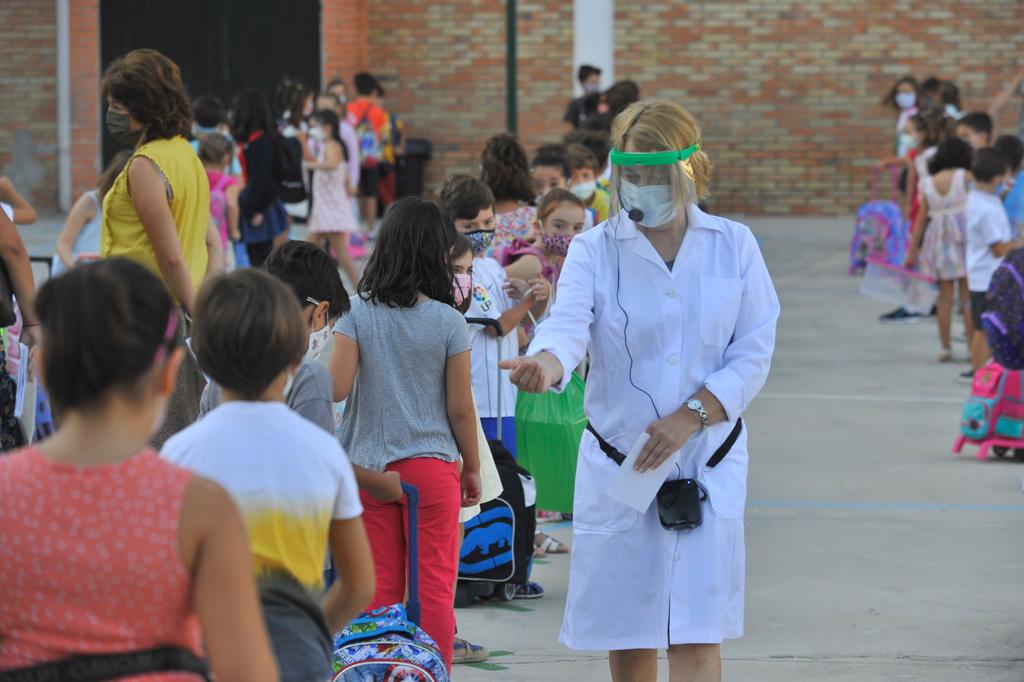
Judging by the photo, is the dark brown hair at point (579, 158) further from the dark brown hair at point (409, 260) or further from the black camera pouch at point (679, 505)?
the black camera pouch at point (679, 505)

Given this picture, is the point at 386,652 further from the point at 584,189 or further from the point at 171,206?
the point at 584,189

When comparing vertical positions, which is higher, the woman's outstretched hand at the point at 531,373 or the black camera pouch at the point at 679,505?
the woman's outstretched hand at the point at 531,373

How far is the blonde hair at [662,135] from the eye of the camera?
4133mm

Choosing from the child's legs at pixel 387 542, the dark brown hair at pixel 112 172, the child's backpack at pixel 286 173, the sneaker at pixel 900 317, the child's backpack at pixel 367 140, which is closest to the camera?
the child's legs at pixel 387 542

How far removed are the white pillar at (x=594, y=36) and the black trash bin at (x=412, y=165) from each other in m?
2.26

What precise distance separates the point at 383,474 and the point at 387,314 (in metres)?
0.56

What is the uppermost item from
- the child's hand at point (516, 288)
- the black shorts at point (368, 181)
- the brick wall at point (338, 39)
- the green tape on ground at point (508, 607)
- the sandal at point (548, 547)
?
the brick wall at point (338, 39)

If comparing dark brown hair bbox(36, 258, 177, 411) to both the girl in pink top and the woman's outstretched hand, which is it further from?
the woman's outstretched hand

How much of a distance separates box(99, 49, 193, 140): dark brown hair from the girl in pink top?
3402 millimetres

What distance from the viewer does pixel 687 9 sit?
21.7 metres

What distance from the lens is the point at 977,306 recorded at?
11.3 metres

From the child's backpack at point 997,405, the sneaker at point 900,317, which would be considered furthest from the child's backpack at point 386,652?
the sneaker at point 900,317

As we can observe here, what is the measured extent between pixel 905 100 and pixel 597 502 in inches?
618

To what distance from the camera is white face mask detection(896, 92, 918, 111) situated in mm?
18781
